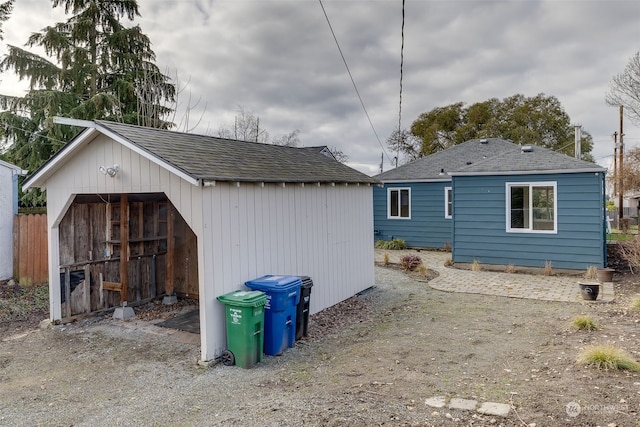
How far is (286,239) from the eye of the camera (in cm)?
683

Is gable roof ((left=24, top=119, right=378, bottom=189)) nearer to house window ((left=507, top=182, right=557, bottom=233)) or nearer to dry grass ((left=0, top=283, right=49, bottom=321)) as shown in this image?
dry grass ((left=0, top=283, right=49, bottom=321))

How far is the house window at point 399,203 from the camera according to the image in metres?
16.2

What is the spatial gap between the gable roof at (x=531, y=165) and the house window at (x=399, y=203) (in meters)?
4.38

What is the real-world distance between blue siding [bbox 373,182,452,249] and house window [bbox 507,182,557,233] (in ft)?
12.5

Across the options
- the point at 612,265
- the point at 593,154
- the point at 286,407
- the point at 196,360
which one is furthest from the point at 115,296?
the point at 593,154

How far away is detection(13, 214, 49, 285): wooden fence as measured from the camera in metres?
9.84

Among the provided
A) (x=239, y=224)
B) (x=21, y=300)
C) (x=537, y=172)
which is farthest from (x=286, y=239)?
(x=537, y=172)

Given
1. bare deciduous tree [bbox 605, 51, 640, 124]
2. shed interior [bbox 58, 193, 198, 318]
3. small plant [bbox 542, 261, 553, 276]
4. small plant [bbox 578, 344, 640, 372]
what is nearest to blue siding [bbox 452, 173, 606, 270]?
small plant [bbox 542, 261, 553, 276]

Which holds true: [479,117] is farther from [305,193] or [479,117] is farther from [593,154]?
[305,193]

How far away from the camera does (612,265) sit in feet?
35.8

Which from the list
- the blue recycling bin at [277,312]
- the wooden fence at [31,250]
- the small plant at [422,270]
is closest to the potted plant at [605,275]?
the small plant at [422,270]

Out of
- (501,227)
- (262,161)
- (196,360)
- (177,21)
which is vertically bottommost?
(196,360)

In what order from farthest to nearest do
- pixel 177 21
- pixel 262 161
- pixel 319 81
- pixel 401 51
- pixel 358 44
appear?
pixel 319 81 < pixel 177 21 < pixel 358 44 < pixel 401 51 < pixel 262 161

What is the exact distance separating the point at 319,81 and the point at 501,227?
785cm
